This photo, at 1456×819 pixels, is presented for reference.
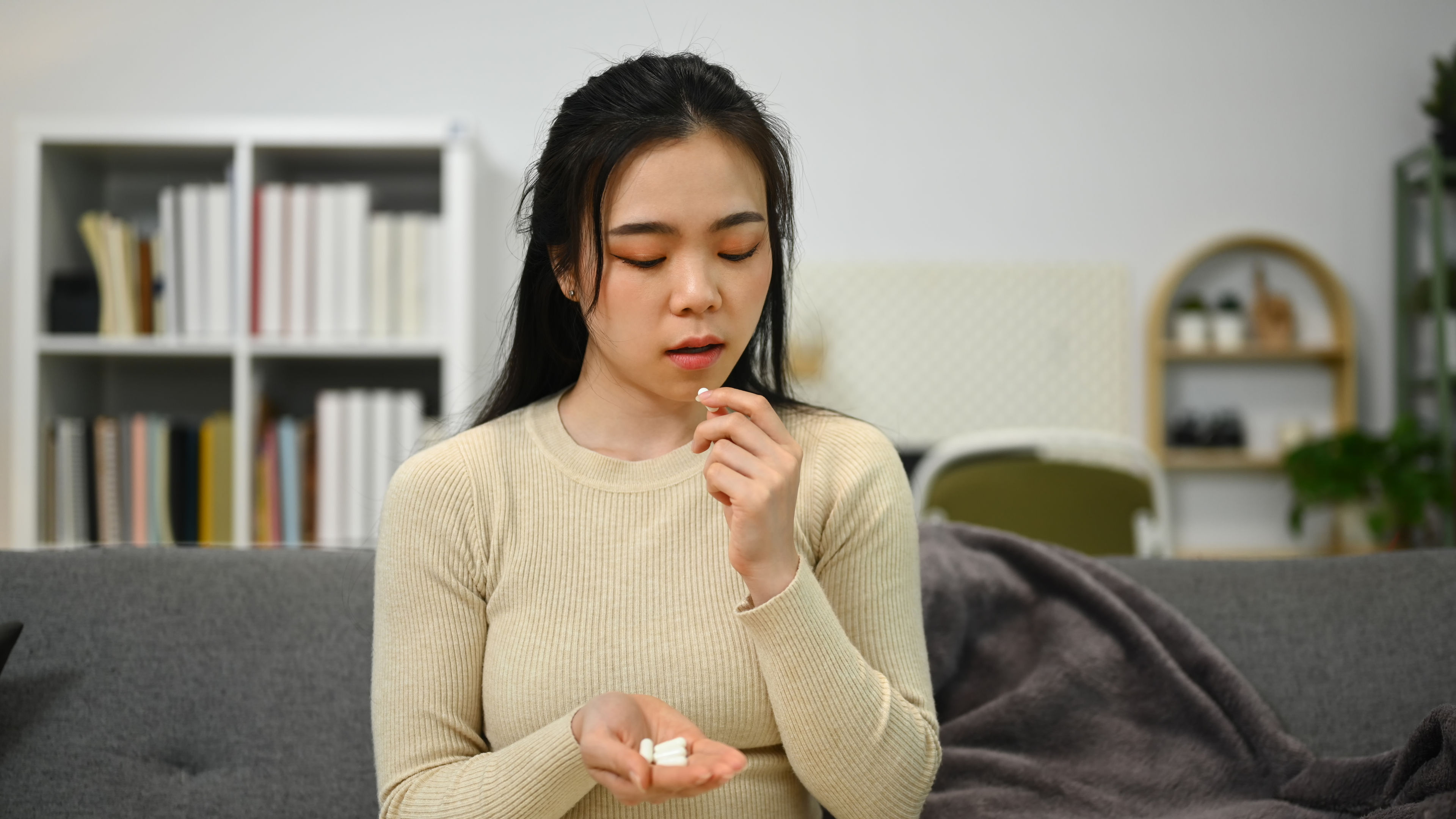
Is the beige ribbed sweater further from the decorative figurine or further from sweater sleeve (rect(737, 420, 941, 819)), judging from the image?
the decorative figurine

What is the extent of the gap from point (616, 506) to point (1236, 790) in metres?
0.77

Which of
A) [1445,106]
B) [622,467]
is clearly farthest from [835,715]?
[1445,106]

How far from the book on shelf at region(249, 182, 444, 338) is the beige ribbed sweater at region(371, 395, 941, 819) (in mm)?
1933

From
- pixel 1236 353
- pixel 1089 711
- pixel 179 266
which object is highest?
pixel 179 266

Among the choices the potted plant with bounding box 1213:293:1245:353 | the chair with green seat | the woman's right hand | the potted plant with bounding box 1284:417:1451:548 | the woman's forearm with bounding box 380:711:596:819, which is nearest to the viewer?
the woman's right hand

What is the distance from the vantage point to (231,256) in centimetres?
277

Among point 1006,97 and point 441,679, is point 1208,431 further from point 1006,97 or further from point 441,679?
point 441,679

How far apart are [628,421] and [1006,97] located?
8.61 feet

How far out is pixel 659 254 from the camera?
0.90 meters

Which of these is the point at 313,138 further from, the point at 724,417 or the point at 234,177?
the point at 724,417

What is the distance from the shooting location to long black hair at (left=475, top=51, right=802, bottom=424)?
3.02 feet

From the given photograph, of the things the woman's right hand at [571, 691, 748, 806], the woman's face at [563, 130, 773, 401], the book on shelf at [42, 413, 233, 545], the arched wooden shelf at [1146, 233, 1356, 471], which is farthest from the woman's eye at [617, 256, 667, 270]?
the arched wooden shelf at [1146, 233, 1356, 471]

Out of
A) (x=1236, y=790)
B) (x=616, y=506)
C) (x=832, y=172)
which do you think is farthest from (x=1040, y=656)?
(x=832, y=172)

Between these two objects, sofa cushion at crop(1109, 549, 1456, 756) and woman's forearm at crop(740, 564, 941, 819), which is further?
sofa cushion at crop(1109, 549, 1456, 756)
